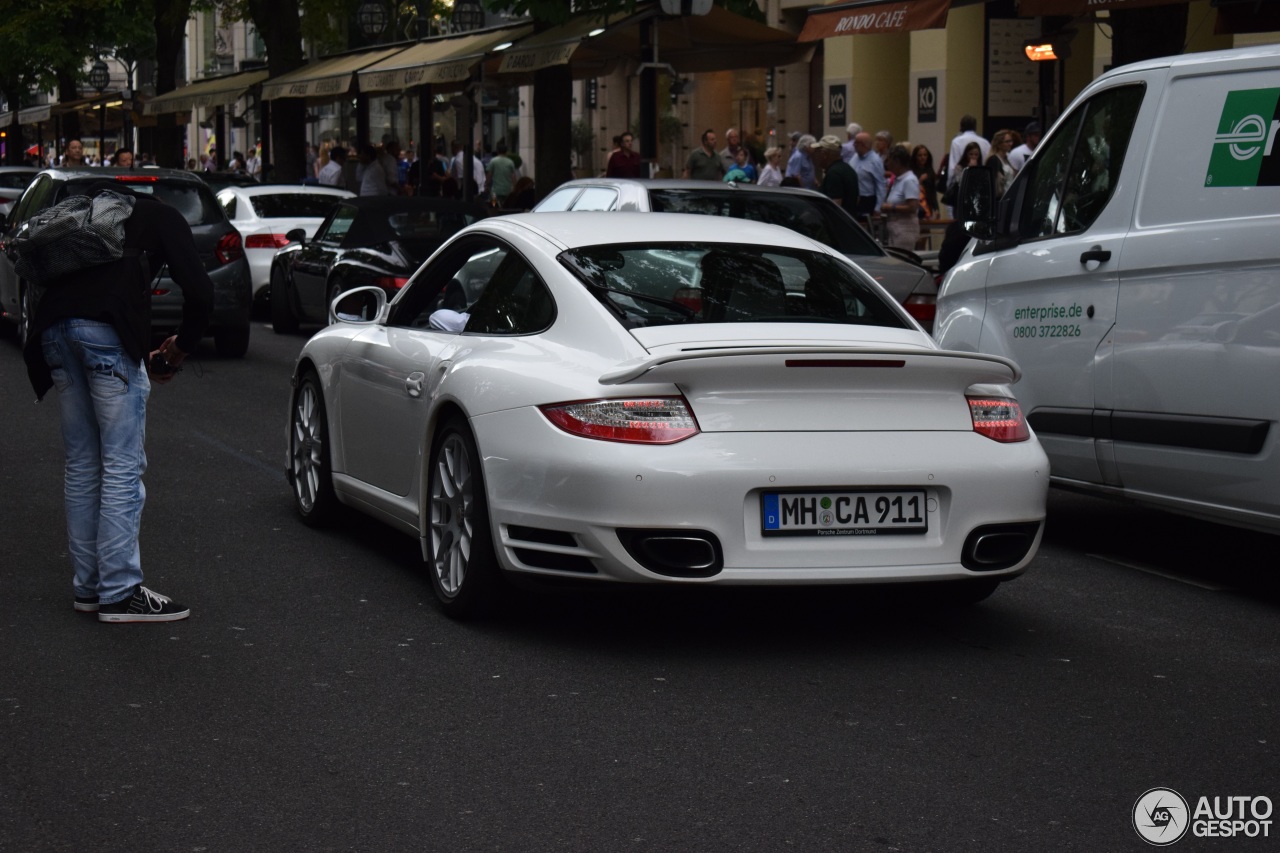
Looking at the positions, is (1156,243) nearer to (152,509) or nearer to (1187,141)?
(1187,141)

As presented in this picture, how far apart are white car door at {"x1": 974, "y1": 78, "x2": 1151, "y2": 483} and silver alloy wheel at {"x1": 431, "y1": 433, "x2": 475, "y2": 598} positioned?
276 cm

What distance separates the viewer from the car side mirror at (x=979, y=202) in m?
8.39

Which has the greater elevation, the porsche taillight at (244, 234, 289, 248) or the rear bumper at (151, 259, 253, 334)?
the porsche taillight at (244, 234, 289, 248)

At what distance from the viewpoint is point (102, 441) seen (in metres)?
6.43

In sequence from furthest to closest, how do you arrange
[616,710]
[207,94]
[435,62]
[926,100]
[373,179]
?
1. [207,94]
2. [926,100]
3. [373,179]
4. [435,62]
5. [616,710]

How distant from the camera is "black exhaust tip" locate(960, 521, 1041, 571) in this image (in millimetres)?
5961

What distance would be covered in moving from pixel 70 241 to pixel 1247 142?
A: 4.14 m

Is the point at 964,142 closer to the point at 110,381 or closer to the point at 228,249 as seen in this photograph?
the point at 228,249

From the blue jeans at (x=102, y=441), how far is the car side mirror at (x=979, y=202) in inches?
148

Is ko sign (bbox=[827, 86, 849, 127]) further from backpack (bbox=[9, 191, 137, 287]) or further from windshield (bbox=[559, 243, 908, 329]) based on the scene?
backpack (bbox=[9, 191, 137, 287])

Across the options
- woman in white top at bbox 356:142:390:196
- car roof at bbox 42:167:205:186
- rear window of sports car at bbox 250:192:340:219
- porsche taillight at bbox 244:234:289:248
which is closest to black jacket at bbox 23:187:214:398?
car roof at bbox 42:167:205:186

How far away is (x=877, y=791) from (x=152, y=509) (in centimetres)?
508

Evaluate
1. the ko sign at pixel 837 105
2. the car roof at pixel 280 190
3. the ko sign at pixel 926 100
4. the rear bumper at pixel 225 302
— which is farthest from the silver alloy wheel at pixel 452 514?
the ko sign at pixel 837 105

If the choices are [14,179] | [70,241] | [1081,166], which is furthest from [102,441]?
[14,179]
